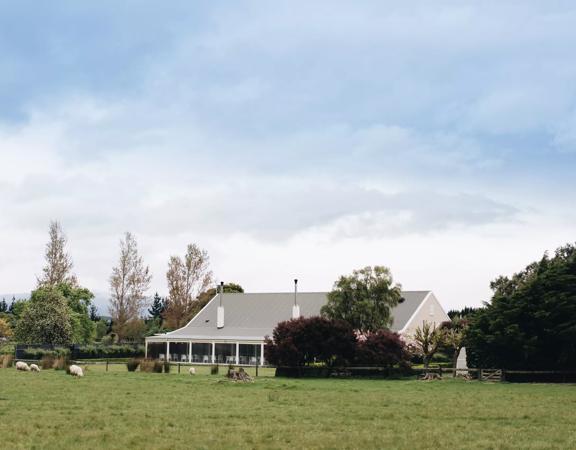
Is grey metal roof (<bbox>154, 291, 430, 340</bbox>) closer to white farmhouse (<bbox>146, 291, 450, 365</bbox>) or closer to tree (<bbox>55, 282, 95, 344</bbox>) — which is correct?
white farmhouse (<bbox>146, 291, 450, 365</bbox>)

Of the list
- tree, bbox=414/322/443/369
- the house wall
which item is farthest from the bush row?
tree, bbox=414/322/443/369

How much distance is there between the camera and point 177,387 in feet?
88.4

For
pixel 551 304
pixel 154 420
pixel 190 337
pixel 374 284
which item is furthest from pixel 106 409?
pixel 190 337

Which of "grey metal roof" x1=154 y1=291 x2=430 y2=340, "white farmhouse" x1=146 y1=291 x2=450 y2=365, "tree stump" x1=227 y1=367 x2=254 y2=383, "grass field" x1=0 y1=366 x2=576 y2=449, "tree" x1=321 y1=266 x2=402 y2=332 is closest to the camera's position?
"grass field" x1=0 y1=366 x2=576 y2=449

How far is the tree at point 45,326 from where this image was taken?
6356 centimetres

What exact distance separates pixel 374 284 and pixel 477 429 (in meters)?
33.6

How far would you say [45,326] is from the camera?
63438 mm

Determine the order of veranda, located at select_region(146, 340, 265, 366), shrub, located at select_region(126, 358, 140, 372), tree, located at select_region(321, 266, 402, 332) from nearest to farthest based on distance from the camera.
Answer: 1. shrub, located at select_region(126, 358, 140, 372)
2. tree, located at select_region(321, 266, 402, 332)
3. veranda, located at select_region(146, 340, 265, 366)

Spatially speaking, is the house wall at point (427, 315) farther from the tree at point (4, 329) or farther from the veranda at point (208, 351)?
the tree at point (4, 329)

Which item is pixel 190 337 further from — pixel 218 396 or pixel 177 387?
pixel 218 396

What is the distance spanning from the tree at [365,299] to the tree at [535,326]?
9549 millimetres

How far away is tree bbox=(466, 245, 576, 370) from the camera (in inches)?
1467

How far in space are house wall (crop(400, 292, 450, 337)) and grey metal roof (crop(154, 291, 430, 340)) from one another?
38 cm

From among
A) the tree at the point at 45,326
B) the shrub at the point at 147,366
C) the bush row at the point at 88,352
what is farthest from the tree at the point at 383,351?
the tree at the point at 45,326
